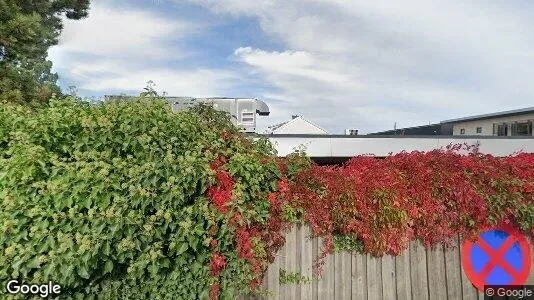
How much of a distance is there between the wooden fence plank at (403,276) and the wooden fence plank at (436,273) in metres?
0.26

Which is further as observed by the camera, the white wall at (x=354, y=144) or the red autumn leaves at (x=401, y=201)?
the white wall at (x=354, y=144)

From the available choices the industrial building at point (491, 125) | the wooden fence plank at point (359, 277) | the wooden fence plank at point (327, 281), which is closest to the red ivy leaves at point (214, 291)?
the wooden fence plank at point (327, 281)

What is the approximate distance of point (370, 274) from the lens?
161 inches

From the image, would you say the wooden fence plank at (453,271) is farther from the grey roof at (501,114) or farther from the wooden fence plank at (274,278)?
the grey roof at (501,114)

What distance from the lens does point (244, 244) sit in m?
3.38

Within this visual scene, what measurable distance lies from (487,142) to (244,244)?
31.1 ft

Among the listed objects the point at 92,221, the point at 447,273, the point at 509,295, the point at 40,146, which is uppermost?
the point at 40,146

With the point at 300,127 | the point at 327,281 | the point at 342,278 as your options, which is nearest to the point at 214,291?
the point at 327,281

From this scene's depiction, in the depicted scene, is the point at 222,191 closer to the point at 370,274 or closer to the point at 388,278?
the point at 370,274

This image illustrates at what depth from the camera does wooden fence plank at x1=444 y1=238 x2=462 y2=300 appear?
4.28 metres

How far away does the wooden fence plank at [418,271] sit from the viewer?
4.19 metres

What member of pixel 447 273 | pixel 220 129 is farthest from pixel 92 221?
pixel 447 273

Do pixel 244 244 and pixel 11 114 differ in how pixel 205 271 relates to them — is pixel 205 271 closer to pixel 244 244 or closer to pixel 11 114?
pixel 244 244

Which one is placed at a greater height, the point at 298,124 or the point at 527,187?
the point at 298,124
